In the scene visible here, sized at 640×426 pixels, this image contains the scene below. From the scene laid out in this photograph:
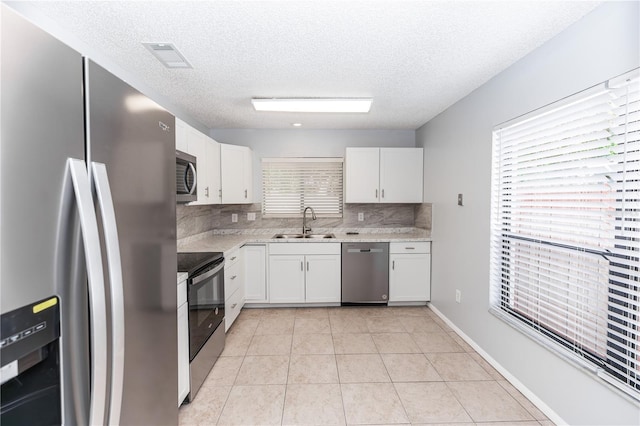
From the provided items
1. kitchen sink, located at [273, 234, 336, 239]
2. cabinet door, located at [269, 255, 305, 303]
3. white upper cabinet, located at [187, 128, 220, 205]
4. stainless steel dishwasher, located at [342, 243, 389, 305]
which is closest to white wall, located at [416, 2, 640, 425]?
stainless steel dishwasher, located at [342, 243, 389, 305]

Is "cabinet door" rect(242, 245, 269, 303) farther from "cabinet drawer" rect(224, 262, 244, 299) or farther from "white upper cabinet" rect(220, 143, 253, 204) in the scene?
"white upper cabinet" rect(220, 143, 253, 204)

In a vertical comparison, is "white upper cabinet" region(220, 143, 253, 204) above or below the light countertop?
above

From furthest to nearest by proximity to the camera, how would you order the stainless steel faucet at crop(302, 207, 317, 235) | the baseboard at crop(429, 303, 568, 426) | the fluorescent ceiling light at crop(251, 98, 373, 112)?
the stainless steel faucet at crop(302, 207, 317, 235) → the fluorescent ceiling light at crop(251, 98, 373, 112) → the baseboard at crop(429, 303, 568, 426)

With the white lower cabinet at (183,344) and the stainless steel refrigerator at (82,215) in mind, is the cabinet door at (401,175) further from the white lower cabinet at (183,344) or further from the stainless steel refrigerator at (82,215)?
the stainless steel refrigerator at (82,215)

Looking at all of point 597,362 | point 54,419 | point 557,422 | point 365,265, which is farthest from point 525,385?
point 54,419

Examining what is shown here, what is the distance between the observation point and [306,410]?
77.2 inches

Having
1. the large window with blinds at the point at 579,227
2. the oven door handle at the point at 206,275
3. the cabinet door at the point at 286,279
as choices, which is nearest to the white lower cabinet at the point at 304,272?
the cabinet door at the point at 286,279

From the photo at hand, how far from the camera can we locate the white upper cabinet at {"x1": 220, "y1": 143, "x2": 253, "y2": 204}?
3672 millimetres

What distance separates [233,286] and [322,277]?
1.12m

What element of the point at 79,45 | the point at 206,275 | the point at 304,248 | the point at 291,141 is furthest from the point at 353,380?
the point at 291,141

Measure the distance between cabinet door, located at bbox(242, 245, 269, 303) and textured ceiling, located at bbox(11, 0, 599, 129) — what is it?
1.87m

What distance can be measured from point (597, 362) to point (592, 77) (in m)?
1.52

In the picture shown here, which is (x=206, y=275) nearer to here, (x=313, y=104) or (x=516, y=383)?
(x=313, y=104)

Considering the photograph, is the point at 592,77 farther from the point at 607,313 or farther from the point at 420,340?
the point at 420,340
